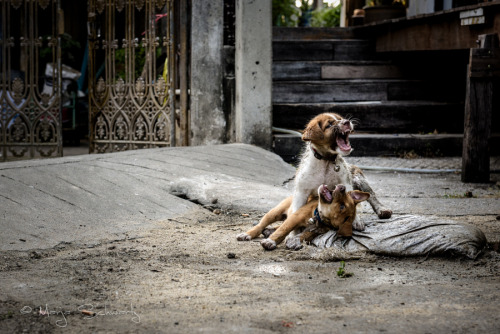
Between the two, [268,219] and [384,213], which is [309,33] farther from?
[268,219]

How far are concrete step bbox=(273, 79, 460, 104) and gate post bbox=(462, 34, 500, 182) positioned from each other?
2772 millimetres

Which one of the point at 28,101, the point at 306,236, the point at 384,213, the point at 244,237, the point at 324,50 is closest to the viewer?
the point at 306,236

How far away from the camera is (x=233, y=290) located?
330 cm

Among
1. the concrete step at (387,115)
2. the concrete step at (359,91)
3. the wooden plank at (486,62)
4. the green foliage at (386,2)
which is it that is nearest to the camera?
the wooden plank at (486,62)

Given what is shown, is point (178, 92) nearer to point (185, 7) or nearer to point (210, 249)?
point (185, 7)

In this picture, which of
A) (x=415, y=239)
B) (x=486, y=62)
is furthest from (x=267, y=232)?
(x=486, y=62)

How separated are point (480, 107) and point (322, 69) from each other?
353 cm

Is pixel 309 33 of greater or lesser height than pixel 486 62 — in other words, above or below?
above

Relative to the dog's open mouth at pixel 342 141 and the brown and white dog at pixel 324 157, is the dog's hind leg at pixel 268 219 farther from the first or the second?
the dog's open mouth at pixel 342 141

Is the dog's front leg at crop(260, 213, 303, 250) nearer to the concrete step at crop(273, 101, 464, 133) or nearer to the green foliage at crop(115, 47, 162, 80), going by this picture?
the concrete step at crop(273, 101, 464, 133)

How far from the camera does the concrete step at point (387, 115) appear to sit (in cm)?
932

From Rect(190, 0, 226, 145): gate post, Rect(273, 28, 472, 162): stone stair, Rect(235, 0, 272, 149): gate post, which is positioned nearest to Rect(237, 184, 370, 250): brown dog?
Rect(235, 0, 272, 149): gate post

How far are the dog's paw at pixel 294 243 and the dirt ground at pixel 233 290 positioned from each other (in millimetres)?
68

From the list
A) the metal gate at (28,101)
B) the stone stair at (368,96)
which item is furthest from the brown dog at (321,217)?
the metal gate at (28,101)
